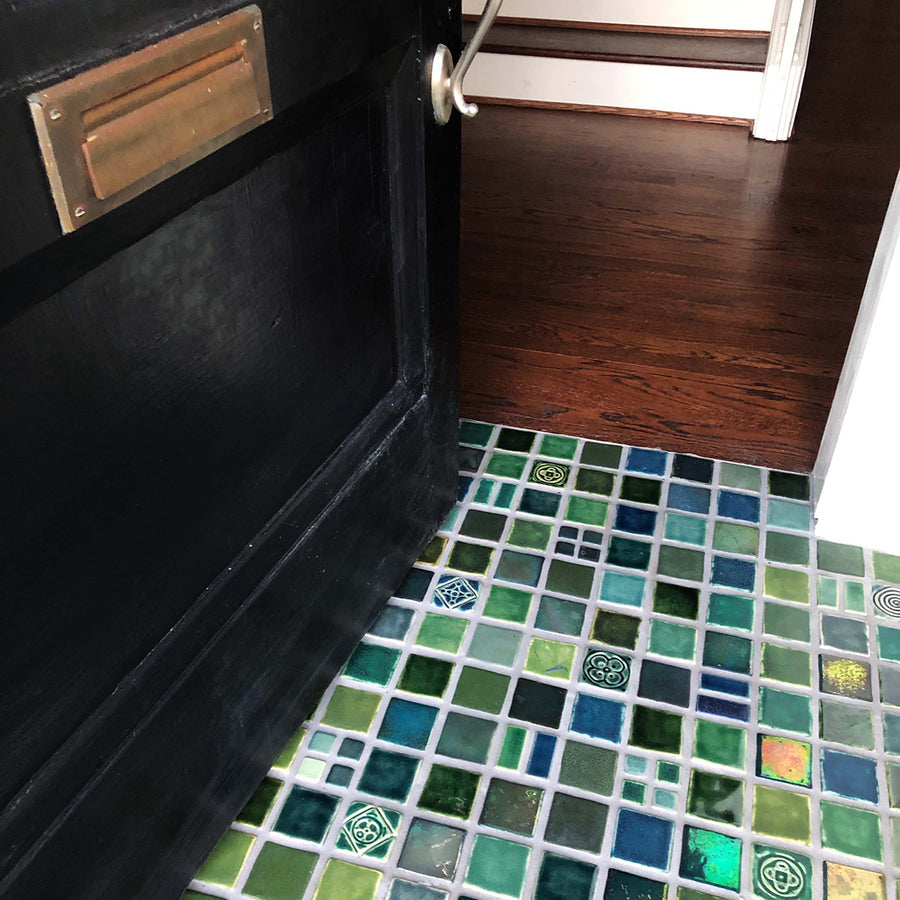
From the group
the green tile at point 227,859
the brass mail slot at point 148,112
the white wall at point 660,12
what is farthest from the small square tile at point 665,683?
the white wall at point 660,12

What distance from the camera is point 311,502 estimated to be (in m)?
1.06

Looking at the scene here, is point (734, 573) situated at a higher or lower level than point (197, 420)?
lower

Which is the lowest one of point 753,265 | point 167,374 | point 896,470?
point 753,265

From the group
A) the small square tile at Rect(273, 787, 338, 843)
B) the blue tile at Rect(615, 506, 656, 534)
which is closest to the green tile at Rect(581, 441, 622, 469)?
the blue tile at Rect(615, 506, 656, 534)

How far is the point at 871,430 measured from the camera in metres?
1.33

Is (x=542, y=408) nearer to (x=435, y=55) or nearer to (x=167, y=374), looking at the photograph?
(x=435, y=55)

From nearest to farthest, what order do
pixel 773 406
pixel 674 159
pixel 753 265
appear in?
pixel 773 406
pixel 753 265
pixel 674 159

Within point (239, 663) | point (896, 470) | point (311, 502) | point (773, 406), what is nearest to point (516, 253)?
point (773, 406)

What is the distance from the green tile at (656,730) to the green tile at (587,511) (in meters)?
0.37

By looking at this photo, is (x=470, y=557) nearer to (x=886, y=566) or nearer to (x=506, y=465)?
(x=506, y=465)

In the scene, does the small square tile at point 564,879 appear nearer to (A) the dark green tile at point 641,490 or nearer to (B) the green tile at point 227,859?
(B) the green tile at point 227,859

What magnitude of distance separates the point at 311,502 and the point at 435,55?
529mm

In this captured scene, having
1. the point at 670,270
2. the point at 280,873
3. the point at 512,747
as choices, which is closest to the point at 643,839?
the point at 512,747

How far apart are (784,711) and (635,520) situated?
0.40 m
